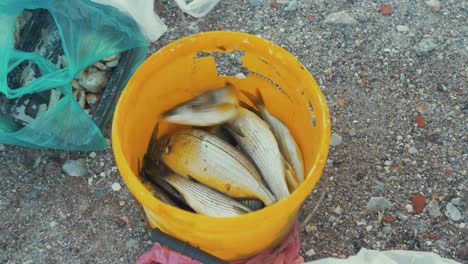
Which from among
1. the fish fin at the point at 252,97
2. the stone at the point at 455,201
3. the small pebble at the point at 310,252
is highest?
the fish fin at the point at 252,97

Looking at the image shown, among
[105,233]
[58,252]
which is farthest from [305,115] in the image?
[58,252]

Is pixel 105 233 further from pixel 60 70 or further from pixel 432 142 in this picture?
pixel 432 142

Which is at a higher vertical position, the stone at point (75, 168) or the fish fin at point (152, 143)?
the fish fin at point (152, 143)

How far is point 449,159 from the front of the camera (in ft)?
5.59

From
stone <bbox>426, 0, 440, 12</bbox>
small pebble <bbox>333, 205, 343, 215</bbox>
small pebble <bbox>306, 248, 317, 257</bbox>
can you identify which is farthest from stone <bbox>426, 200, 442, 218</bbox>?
stone <bbox>426, 0, 440, 12</bbox>

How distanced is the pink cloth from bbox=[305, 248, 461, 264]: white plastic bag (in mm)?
57

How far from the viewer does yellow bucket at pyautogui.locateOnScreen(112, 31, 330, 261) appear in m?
1.17

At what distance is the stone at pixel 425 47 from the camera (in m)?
1.91

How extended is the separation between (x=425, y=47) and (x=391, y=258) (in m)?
0.76

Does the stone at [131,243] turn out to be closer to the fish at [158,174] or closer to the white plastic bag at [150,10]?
the fish at [158,174]

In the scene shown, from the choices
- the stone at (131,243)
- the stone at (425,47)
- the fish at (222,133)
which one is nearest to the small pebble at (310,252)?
the fish at (222,133)

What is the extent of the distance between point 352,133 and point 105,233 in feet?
2.51

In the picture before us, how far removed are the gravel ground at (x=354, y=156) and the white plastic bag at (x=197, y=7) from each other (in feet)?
0.09

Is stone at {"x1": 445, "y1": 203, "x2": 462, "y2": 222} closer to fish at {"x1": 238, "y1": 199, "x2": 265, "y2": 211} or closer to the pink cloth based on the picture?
the pink cloth
